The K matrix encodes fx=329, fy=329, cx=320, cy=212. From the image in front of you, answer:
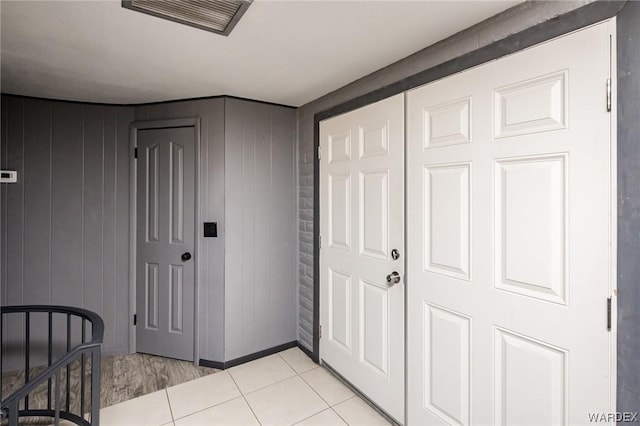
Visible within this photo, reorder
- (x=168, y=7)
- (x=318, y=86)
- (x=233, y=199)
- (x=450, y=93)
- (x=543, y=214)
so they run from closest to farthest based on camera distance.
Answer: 1. (x=543, y=214)
2. (x=168, y=7)
3. (x=450, y=93)
4. (x=318, y=86)
5. (x=233, y=199)

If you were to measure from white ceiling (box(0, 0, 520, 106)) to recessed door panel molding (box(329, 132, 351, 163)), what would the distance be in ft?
1.19

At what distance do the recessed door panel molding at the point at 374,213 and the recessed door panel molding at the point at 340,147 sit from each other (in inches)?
9.1

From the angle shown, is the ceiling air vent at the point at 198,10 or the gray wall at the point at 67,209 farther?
the gray wall at the point at 67,209

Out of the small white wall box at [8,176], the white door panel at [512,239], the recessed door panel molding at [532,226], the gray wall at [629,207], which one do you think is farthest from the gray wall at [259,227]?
the gray wall at [629,207]

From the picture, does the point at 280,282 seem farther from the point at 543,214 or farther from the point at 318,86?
the point at 543,214

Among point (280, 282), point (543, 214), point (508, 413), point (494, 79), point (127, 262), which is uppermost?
point (494, 79)

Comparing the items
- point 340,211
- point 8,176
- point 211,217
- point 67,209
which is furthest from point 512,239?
point 8,176

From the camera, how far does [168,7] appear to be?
4.62 ft

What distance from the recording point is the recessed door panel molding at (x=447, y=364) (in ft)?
5.23

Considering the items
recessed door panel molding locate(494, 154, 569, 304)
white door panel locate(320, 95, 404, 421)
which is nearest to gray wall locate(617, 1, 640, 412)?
recessed door panel molding locate(494, 154, 569, 304)

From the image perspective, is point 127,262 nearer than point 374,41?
No

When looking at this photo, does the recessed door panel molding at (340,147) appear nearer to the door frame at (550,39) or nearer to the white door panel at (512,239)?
the door frame at (550,39)

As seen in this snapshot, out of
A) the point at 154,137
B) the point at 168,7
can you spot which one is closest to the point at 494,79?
the point at 168,7

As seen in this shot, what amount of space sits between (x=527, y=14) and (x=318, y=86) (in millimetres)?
1350
